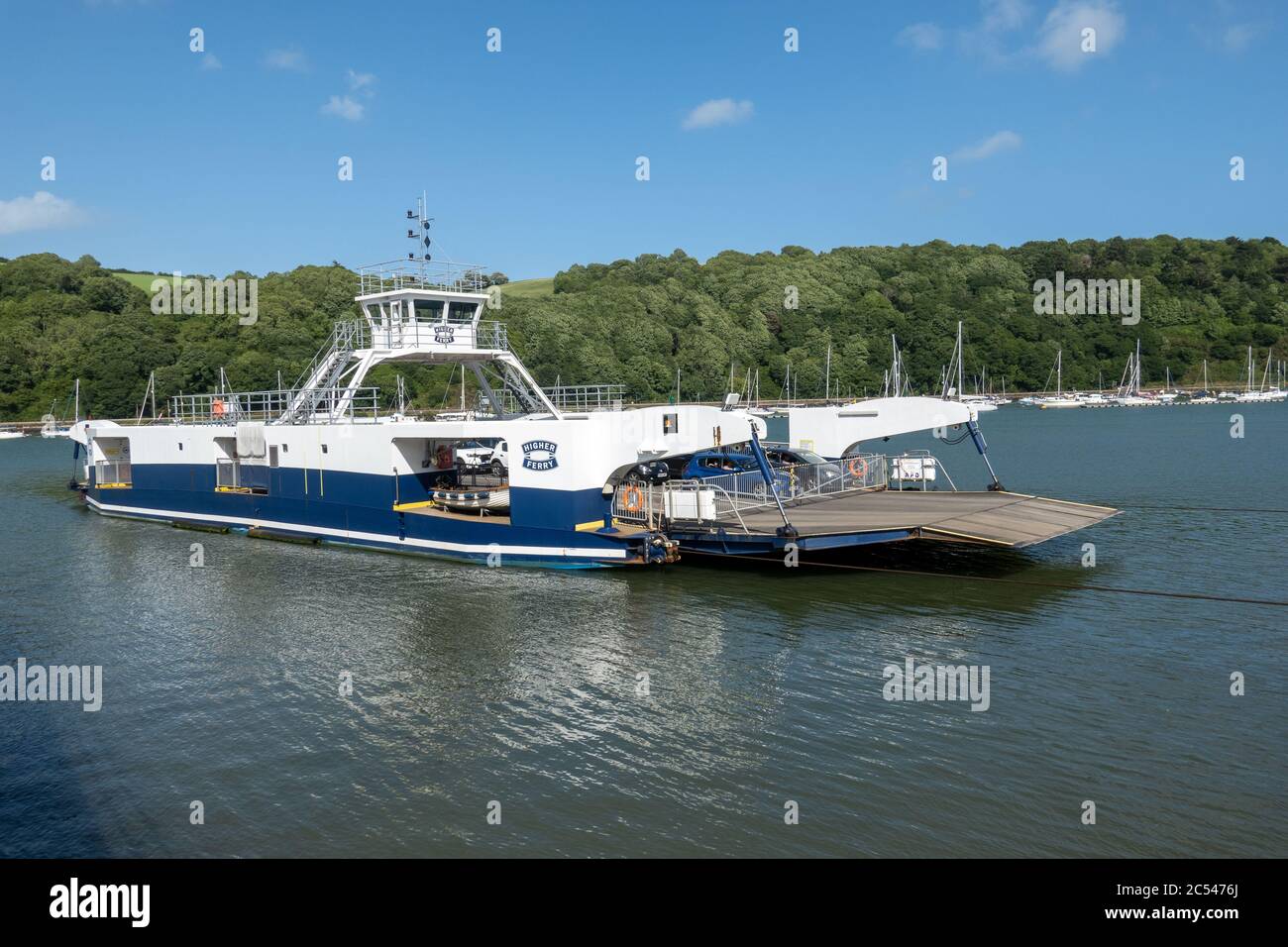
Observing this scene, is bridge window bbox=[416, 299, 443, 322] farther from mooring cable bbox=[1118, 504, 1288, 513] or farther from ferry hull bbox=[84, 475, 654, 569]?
mooring cable bbox=[1118, 504, 1288, 513]

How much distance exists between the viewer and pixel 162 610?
72.0 ft

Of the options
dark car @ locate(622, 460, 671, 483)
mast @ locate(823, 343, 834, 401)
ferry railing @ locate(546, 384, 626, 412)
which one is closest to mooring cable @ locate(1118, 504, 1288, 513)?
dark car @ locate(622, 460, 671, 483)

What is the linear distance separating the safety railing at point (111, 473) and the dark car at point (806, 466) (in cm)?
2852

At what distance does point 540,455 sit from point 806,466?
858cm

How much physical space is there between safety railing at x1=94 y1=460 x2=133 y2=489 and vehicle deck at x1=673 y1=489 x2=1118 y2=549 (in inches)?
1138

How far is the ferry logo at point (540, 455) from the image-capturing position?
23.9 meters

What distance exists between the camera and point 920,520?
21.8 meters

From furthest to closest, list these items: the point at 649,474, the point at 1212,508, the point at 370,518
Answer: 1. the point at 1212,508
2. the point at 370,518
3. the point at 649,474

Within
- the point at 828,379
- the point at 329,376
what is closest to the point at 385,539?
the point at 329,376

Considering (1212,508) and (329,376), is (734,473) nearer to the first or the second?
(329,376)
